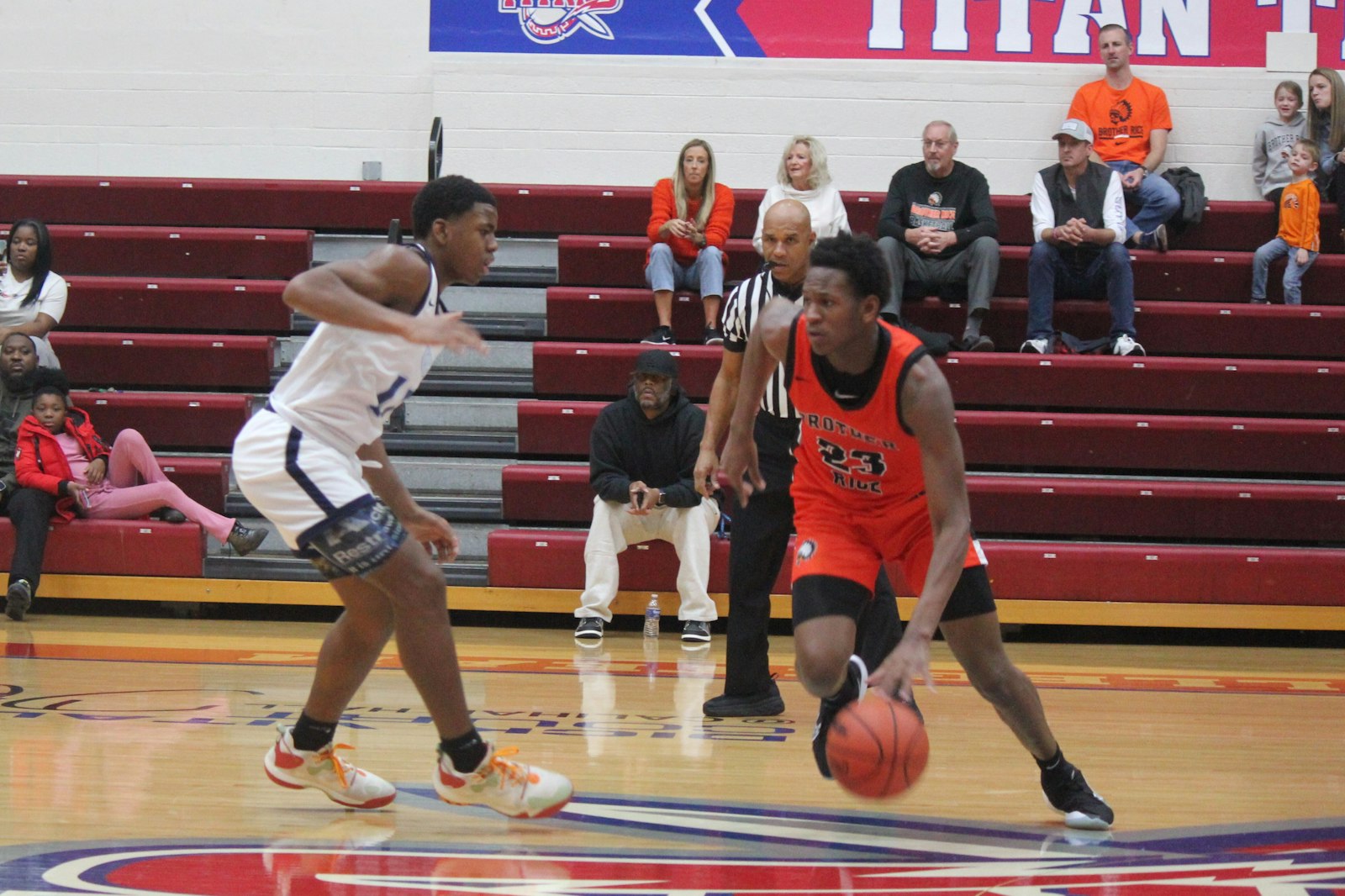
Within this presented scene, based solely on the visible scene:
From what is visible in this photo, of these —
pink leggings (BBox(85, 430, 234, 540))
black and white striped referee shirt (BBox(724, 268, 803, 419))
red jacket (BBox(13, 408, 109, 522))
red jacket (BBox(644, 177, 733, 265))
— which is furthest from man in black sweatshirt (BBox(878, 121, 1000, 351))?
red jacket (BBox(13, 408, 109, 522))

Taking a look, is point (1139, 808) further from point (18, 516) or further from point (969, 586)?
point (18, 516)

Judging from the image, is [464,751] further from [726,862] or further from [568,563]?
[568,563]

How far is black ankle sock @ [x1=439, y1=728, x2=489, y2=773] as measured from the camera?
9.98 ft

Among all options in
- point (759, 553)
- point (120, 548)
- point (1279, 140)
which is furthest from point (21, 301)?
point (1279, 140)

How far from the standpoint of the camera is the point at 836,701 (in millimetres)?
3289

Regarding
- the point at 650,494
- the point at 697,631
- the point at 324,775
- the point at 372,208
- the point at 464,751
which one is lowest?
the point at 697,631

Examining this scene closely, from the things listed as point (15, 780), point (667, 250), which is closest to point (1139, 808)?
point (15, 780)

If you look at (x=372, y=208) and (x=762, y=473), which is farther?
(x=372, y=208)

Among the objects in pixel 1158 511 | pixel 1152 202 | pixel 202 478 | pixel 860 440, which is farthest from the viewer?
pixel 1152 202

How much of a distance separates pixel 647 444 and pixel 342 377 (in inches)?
140

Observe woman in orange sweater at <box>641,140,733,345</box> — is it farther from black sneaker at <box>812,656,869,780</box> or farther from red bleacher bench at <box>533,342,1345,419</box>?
black sneaker at <box>812,656,869,780</box>

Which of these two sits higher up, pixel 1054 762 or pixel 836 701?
pixel 836 701

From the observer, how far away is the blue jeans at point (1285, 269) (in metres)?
8.00

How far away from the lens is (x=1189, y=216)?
839cm
